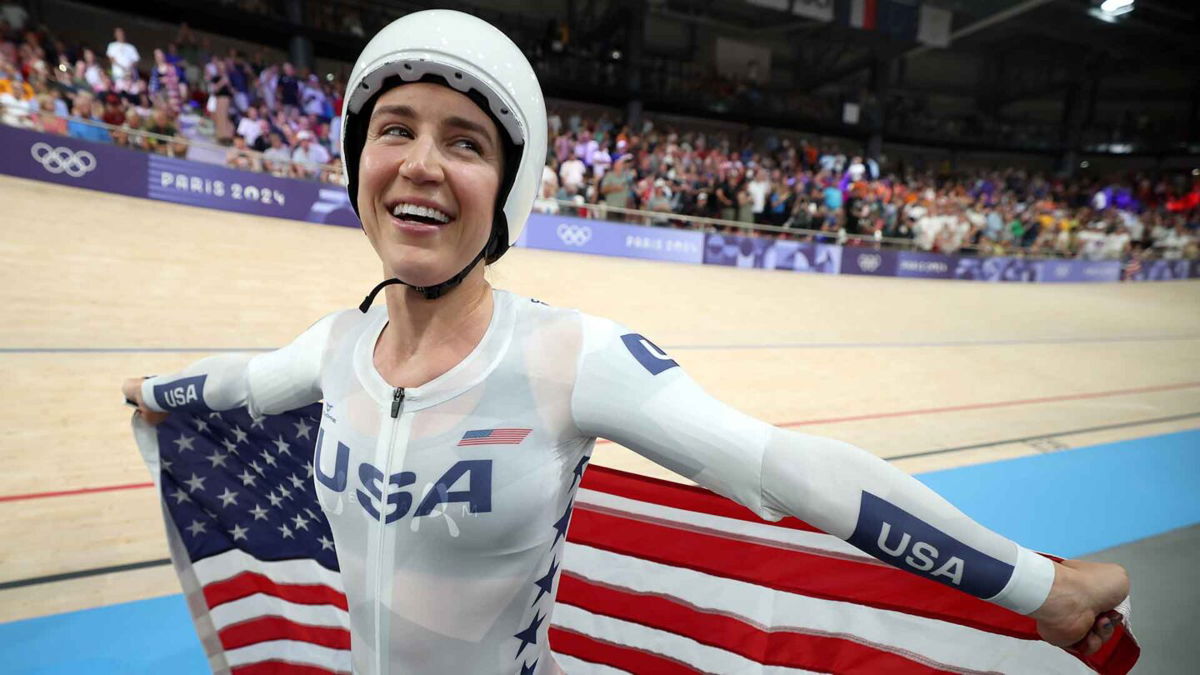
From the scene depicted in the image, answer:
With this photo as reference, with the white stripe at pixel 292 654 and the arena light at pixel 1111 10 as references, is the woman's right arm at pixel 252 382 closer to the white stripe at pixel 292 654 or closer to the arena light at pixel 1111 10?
the white stripe at pixel 292 654

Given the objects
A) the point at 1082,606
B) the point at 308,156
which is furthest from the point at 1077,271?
the point at 1082,606

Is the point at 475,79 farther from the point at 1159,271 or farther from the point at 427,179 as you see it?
the point at 1159,271

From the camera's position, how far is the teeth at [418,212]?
1062mm

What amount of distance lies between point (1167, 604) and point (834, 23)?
22565mm

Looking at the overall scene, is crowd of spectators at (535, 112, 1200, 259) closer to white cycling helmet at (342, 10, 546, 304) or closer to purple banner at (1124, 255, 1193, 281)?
purple banner at (1124, 255, 1193, 281)

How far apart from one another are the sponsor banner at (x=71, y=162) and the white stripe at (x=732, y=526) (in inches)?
419

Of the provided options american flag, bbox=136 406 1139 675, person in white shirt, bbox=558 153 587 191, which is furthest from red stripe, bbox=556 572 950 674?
person in white shirt, bbox=558 153 587 191

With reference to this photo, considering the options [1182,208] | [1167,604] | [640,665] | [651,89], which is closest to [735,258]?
[651,89]

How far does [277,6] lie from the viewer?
15.6 m

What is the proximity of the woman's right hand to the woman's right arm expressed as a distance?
0.6 inches

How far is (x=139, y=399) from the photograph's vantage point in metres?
1.73

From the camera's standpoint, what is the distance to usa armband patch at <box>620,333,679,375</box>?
1.12 metres

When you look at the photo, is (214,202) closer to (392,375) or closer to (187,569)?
(187,569)

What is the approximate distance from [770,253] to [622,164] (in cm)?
388
